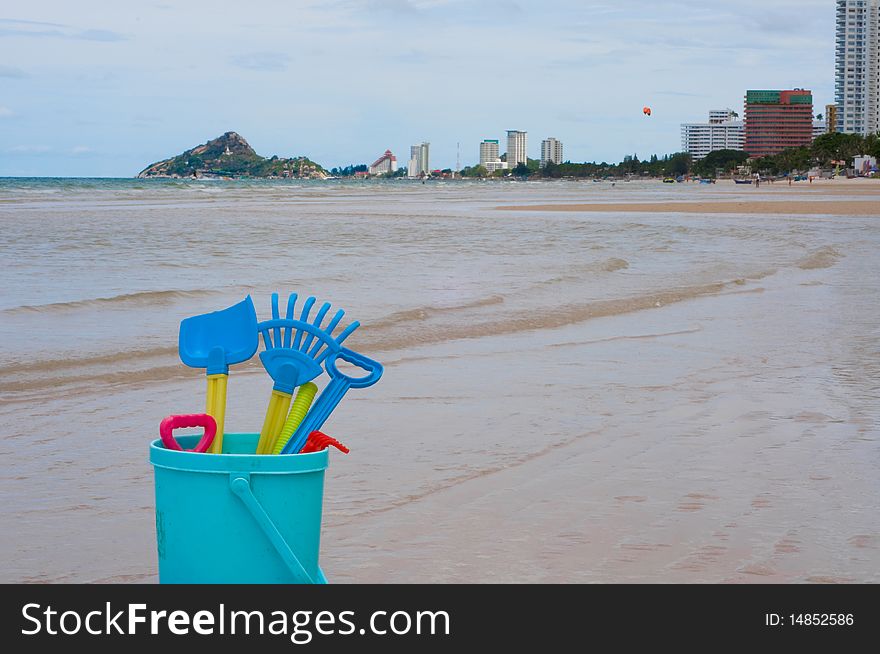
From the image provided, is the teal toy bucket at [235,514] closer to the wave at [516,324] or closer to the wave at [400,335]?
the wave at [400,335]

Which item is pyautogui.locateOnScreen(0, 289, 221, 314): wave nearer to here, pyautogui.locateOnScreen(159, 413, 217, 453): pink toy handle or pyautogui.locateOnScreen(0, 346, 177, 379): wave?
pyautogui.locateOnScreen(0, 346, 177, 379): wave

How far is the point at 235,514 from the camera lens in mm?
2977

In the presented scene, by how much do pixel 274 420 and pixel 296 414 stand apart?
7 cm

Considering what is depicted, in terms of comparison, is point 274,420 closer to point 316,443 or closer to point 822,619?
point 316,443

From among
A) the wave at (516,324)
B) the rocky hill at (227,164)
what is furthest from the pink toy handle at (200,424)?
the rocky hill at (227,164)

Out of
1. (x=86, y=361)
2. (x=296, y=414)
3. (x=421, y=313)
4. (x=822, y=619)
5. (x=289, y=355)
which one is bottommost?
(x=822, y=619)

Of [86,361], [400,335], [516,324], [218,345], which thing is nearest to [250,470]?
[218,345]

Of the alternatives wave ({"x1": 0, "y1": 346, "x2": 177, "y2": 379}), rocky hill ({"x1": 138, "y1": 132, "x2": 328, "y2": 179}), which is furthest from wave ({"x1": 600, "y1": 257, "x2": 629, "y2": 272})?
rocky hill ({"x1": 138, "y1": 132, "x2": 328, "y2": 179})

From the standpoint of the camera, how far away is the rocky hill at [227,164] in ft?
538

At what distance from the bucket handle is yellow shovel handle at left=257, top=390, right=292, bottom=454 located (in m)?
0.28

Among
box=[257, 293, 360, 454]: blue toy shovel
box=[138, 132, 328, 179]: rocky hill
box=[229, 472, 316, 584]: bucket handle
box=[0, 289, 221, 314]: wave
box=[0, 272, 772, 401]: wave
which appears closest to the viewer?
box=[229, 472, 316, 584]: bucket handle

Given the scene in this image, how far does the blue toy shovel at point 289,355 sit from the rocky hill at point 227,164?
15496 centimetres

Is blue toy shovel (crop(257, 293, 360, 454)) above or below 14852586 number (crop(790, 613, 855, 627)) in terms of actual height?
above

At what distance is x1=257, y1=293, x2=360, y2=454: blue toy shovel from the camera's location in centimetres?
309
